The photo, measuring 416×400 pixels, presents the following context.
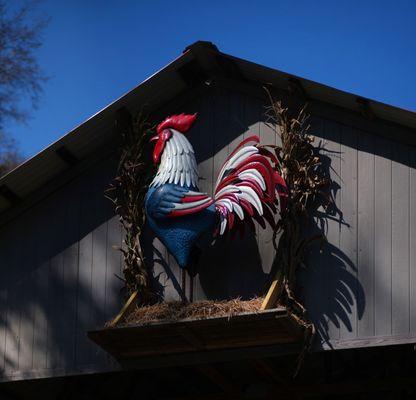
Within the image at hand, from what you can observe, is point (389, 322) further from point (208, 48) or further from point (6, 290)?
→ point (6, 290)

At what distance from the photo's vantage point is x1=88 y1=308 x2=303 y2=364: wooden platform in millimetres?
9531

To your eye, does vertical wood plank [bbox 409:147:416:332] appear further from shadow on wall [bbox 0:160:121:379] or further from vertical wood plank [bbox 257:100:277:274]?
shadow on wall [bbox 0:160:121:379]

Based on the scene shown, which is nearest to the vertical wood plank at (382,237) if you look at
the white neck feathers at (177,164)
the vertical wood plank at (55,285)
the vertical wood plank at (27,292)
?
the white neck feathers at (177,164)

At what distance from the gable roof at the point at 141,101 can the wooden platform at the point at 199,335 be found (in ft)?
6.86

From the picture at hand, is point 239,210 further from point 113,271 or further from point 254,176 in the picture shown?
point 113,271

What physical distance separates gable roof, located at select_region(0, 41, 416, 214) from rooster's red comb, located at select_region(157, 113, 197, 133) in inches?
18.5

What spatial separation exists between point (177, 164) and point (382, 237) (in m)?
2.03

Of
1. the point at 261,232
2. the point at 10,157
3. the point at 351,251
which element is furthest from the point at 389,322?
the point at 10,157

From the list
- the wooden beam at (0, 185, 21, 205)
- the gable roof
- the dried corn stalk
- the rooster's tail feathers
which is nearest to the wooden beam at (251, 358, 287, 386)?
the dried corn stalk

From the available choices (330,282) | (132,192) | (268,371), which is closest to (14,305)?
(132,192)

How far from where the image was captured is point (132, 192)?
10.9 metres

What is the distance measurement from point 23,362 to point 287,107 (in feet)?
11.9

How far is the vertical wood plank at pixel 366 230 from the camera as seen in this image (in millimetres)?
9820

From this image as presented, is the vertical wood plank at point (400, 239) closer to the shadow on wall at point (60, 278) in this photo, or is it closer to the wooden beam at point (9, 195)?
the shadow on wall at point (60, 278)
